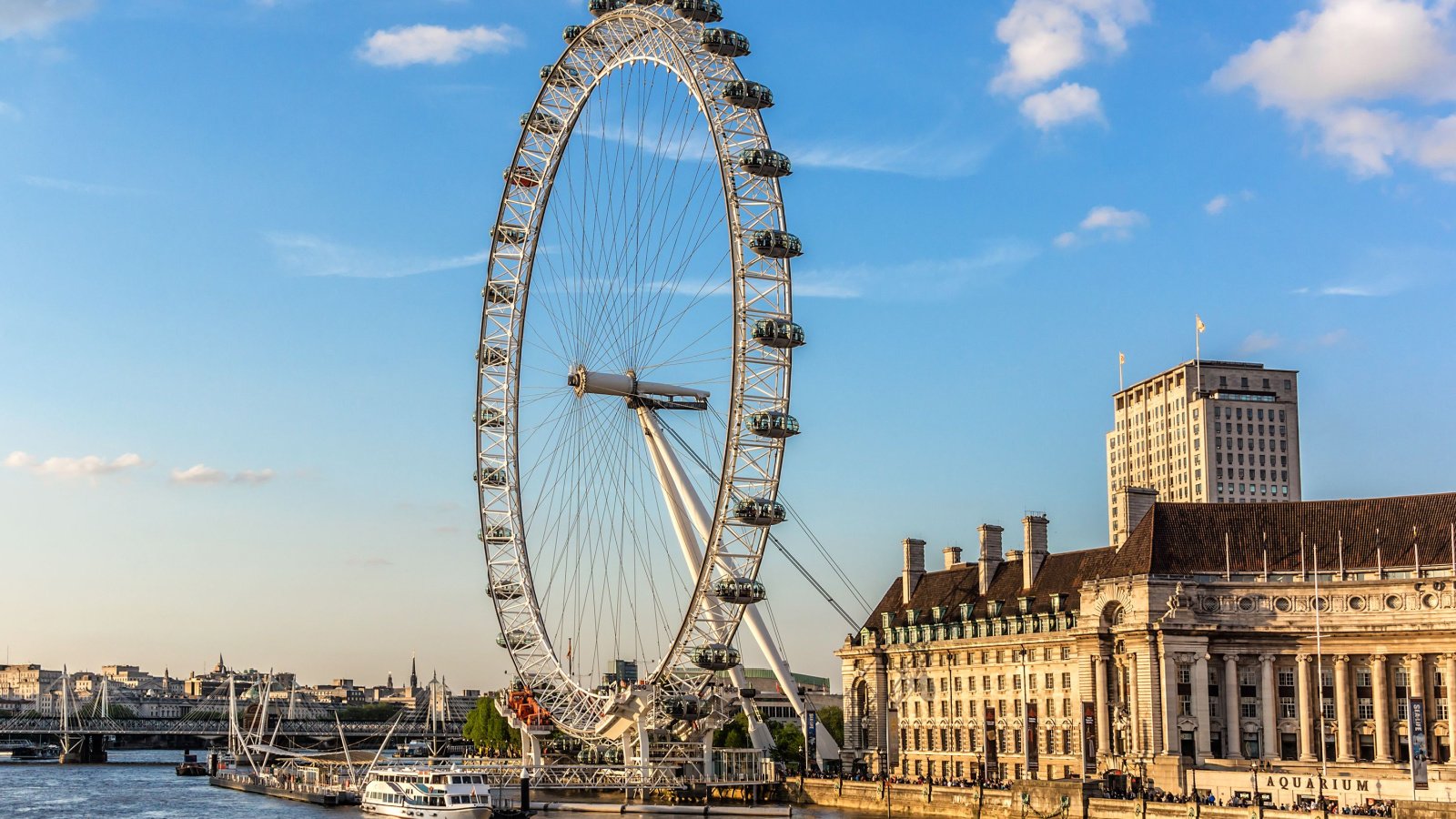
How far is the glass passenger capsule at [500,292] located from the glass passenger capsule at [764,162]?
26.4m

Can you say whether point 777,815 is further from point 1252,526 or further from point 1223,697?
point 1252,526

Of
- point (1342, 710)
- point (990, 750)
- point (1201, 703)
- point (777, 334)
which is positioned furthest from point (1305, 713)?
point (777, 334)

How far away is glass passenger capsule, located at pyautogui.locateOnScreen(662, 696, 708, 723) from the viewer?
319 ft

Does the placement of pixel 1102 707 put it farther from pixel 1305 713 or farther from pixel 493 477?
pixel 493 477

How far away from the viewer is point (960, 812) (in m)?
93.2

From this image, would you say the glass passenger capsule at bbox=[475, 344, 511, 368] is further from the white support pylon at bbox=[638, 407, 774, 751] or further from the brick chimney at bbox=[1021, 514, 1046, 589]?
the brick chimney at bbox=[1021, 514, 1046, 589]

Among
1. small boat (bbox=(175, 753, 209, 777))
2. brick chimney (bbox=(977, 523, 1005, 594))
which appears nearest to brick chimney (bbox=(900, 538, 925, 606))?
brick chimney (bbox=(977, 523, 1005, 594))

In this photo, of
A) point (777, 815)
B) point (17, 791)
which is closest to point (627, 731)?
point (777, 815)

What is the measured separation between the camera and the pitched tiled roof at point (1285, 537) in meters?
99.5

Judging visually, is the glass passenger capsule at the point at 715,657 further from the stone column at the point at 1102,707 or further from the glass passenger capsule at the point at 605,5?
the glass passenger capsule at the point at 605,5

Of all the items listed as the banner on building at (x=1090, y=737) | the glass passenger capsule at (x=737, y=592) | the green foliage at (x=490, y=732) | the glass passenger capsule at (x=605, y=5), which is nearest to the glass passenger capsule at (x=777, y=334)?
the glass passenger capsule at (x=737, y=592)

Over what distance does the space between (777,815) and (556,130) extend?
42.1m

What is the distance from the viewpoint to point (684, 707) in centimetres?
9725

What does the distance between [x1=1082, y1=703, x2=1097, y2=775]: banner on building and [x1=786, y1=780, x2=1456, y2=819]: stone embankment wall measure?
10337 mm
